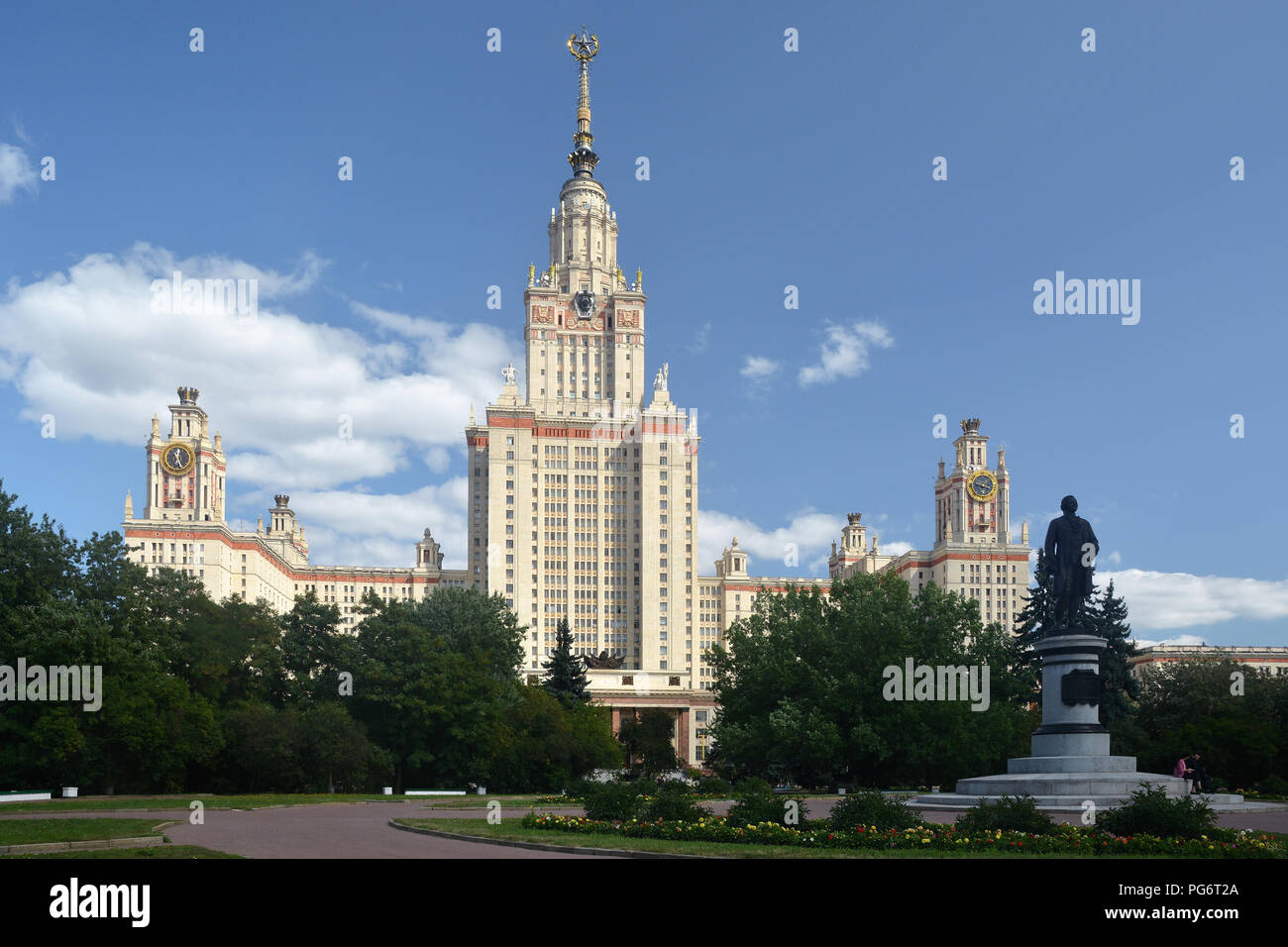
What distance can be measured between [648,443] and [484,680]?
314 feet

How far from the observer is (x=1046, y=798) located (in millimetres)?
25969

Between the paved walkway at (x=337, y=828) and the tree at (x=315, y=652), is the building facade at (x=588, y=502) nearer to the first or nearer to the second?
the tree at (x=315, y=652)

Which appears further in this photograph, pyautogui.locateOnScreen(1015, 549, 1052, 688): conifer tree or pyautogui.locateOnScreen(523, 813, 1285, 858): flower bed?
pyautogui.locateOnScreen(1015, 549, 1052, 688): conifer tree

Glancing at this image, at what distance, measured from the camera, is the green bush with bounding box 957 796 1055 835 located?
66.5 ft

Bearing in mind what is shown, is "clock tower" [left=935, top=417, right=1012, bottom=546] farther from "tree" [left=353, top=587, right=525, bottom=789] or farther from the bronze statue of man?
the bronze statue of man

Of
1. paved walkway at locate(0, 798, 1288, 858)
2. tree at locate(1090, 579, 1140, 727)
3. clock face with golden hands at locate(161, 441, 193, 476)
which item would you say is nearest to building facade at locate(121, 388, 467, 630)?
clock face with golden hands at locate(161, 441, 193, 476)

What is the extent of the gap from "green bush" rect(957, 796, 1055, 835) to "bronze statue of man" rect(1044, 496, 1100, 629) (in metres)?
11.2

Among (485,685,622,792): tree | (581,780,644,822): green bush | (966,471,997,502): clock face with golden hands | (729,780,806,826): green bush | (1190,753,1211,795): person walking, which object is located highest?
(966,471,997,502): clock face with golden hands

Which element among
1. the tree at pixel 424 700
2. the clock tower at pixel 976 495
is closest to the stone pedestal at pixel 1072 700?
the tree at pixel 424 700

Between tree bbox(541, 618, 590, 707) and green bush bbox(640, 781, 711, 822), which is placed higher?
green bush bbox(640, 781, 711, 822)

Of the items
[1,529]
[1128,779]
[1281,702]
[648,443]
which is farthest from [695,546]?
[1128,779]

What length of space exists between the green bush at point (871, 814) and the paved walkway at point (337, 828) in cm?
446

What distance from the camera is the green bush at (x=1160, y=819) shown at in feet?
63.3
